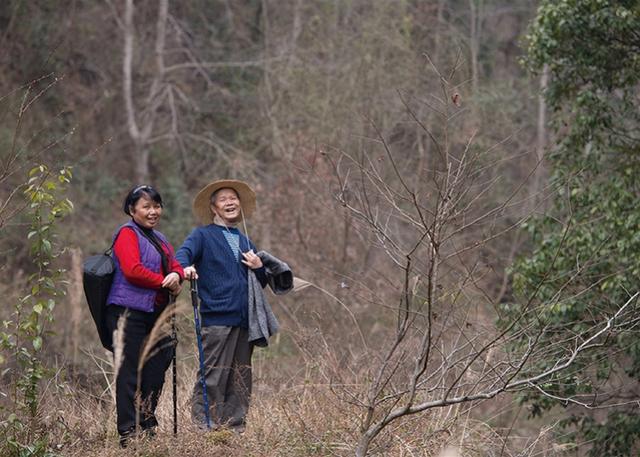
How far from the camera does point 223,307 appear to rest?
306 inches

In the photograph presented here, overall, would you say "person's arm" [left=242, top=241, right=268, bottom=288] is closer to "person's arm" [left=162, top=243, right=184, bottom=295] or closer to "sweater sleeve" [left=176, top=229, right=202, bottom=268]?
"sweater sleeve" [left=176, top=229, right=202, bottom=268]

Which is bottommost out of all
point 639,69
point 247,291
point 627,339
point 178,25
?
point 627,339

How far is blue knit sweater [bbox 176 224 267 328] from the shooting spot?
7.77 m

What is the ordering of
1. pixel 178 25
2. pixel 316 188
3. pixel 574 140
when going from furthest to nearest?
pixel 178 25, pixel 316 188, pixel 574 140

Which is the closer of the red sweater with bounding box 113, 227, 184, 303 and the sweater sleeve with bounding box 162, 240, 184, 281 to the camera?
the red sweater with bounding box 113, 227, 184, 303

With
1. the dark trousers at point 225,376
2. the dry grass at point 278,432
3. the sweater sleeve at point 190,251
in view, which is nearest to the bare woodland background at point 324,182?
the dry grass at point 278,432

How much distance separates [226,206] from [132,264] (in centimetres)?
98

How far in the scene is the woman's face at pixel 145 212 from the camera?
24.3 feet

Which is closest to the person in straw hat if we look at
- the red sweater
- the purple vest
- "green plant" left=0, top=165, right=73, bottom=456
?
the purple vest

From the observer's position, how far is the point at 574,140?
35.7 ft

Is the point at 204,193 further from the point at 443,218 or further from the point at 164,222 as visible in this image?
the point at 164,222

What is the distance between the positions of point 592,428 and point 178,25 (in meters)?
18.9

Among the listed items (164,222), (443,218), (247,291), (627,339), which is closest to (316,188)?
(164,222)

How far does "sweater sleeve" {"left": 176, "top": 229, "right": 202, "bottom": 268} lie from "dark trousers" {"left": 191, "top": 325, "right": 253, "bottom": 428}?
47 cm
